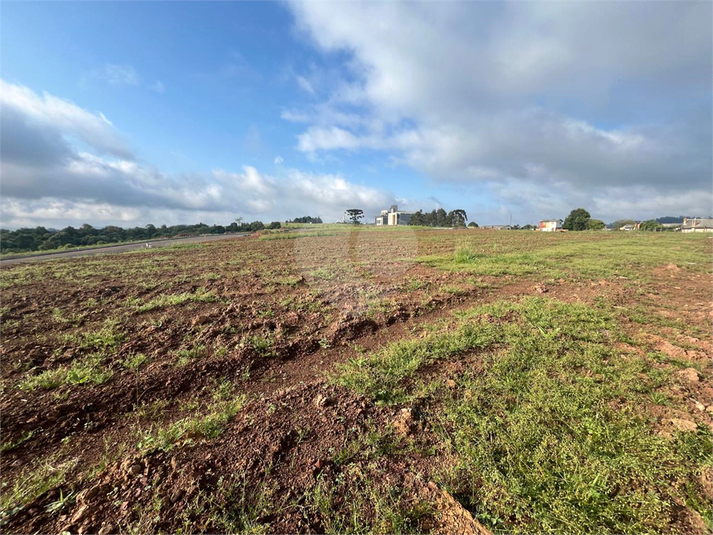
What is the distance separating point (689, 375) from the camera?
2.98m

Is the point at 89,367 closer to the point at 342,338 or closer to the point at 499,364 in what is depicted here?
the point at 342,338

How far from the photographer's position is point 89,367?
3.31 metres

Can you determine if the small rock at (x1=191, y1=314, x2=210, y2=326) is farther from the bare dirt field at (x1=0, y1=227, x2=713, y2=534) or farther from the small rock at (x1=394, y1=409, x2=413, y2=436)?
the small rock at (x1=394, y1=409, x2=413, y2=436)

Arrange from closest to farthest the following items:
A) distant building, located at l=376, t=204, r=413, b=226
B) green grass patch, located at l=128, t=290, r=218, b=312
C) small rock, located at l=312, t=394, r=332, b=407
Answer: small rock, located at l=312, t=394, r=332, b=407
green grass patch, located at l=128, t=290, r=218, b=312
distant building, located at l=376, t=204, r=413, b=226

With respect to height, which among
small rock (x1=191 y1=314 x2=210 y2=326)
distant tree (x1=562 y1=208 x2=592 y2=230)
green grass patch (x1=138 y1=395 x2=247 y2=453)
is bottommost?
green grass patch (x1=138 y1=395 x2=247 y2=453)

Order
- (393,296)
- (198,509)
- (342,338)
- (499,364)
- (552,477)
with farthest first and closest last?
(393,296) → (342,338) → (499,364) → (552,477) → (198,509)

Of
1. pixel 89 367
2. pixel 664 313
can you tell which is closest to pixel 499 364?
pixel 664 313

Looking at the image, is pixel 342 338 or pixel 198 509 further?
pixel 342 338

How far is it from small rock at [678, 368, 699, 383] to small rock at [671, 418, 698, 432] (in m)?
0.93

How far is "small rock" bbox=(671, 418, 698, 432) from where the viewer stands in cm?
225

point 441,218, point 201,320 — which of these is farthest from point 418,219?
point 201,320

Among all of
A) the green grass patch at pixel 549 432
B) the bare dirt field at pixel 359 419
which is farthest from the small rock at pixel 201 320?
the green grass patch at pixel 549 432

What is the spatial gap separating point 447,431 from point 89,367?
4081mm

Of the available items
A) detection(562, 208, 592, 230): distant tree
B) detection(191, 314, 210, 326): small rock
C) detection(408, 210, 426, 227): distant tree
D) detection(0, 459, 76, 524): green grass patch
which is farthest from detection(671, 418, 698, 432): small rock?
detection(562, 208, 592, 230): distant tree
